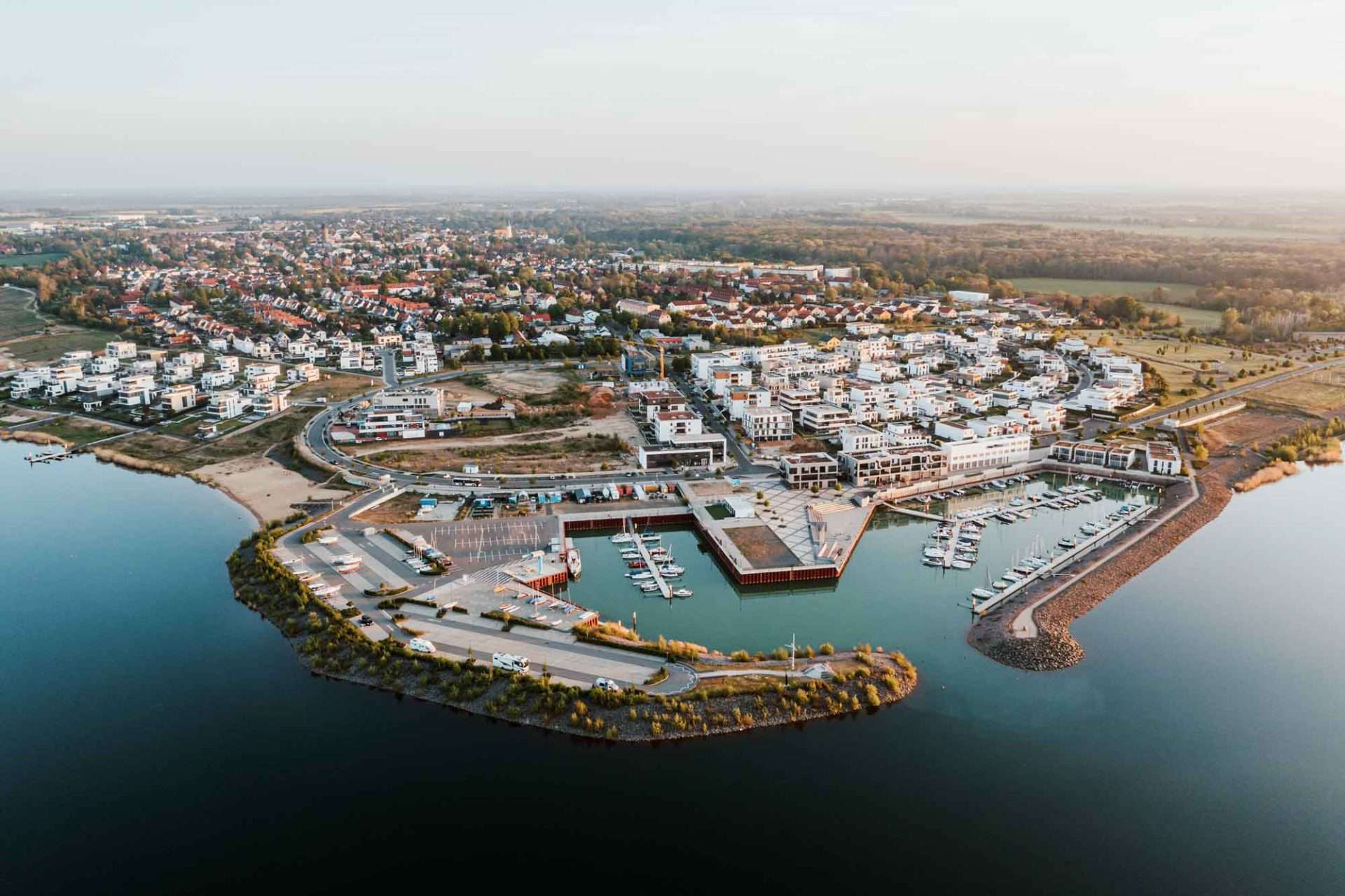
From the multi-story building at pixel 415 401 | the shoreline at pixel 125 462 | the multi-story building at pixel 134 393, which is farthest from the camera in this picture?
the multi-story building at pixel 134 393

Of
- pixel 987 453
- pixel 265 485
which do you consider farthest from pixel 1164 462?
pixel 265 485

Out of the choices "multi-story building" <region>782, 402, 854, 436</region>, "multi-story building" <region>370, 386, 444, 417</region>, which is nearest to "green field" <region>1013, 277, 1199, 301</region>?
"multi-story building" <region>782, 402, 854, 436</region>

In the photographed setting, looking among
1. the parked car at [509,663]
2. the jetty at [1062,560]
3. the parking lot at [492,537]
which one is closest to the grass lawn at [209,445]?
the parking lot at [492,537]

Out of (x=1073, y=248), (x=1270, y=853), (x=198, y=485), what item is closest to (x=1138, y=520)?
(x=1270, y=853)

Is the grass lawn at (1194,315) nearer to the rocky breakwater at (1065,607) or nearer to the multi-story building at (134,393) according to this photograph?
the rocky breakwater at (1065,607)

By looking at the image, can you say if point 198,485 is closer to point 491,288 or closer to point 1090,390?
point 1090,390

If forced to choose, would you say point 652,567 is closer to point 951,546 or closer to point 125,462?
point 951,546
